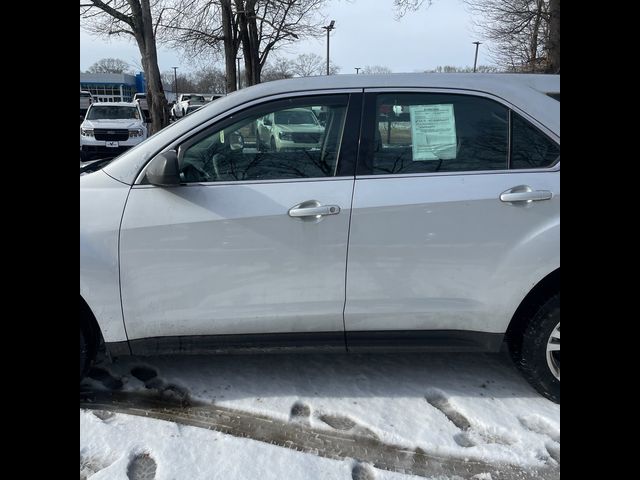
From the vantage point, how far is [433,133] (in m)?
2.70

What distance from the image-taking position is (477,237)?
260 centimetres

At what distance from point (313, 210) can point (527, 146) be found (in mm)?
1180

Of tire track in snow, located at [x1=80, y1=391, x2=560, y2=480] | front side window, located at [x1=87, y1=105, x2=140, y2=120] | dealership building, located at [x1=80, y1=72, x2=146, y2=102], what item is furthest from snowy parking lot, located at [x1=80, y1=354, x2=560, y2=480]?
dealership building, located at [x1=80, y1=72, x2=146, y2=102]

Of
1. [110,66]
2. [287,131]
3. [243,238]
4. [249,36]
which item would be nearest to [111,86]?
[110,66]

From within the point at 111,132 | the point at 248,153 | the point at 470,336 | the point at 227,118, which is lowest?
the point at 470,336

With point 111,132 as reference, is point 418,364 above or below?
below

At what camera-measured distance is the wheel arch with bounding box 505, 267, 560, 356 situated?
2.64 meters

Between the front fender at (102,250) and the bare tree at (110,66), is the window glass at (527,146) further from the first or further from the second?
the bare tree at (110,66)

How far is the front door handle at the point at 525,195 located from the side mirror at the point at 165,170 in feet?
5.42

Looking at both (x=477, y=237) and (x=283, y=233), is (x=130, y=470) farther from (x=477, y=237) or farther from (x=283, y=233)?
(x=477, y=237)

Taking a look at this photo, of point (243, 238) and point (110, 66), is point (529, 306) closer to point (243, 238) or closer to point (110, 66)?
point (243, 238)

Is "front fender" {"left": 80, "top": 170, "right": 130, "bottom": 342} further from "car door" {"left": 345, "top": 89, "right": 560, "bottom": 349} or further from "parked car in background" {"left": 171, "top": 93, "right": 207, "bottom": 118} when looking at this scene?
"parked car in background" {"left": 171, "top": 93, "right": 207, "bottom": 118}
